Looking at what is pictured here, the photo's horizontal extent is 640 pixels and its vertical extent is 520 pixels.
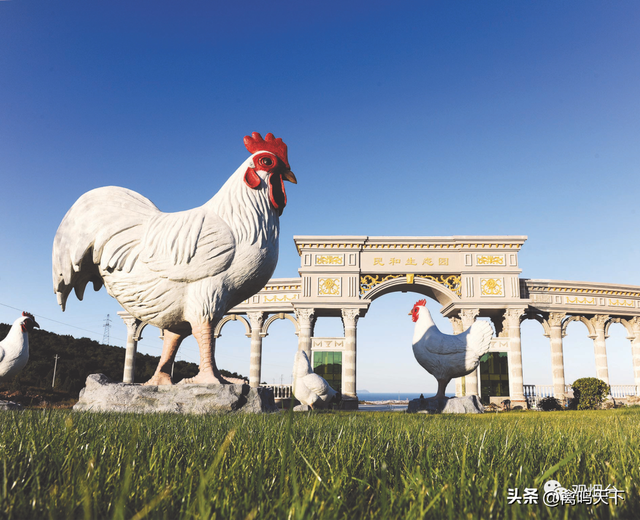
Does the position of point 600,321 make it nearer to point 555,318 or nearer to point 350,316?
point 555,318

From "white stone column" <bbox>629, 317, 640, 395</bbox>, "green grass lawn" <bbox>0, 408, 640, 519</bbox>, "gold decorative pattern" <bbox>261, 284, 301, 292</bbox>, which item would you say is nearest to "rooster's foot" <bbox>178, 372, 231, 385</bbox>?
"green grass lawn" <bbox>0, 408, 640, 519</bbox>

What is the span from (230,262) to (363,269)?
48.8ft

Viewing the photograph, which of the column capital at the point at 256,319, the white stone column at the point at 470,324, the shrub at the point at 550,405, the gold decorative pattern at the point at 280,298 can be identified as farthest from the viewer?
the column capital at the point at 256,319

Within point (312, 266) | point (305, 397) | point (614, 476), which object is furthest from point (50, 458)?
point (312, 266)

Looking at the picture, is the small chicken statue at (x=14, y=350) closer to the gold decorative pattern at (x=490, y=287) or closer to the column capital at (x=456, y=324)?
the gold decorative pattern at (x=490, y=287)

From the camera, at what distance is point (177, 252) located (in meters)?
4.89

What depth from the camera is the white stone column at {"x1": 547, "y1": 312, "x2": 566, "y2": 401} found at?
1978 cm

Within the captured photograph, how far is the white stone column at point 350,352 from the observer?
18.1 m

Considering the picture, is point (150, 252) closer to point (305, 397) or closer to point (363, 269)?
point (305, 397)

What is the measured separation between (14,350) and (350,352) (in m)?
13.4

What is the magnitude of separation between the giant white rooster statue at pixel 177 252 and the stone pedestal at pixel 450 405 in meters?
7.45

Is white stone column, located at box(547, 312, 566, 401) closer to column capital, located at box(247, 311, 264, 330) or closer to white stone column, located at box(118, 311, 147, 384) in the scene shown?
column capital, located at box(247, 311, 264, 330)

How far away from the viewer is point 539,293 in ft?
67.8

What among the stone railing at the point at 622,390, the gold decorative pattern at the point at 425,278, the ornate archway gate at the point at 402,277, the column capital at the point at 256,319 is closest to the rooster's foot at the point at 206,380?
the ornate archway gate at the point at 402,277
